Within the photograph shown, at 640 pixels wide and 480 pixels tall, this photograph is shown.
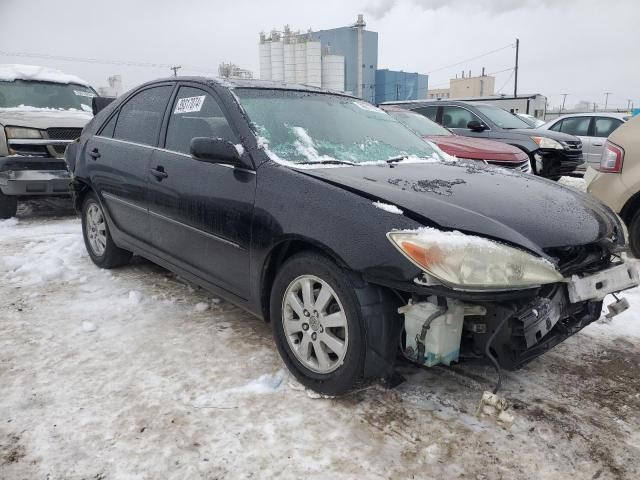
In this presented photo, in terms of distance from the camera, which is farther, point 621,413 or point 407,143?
point 407,143

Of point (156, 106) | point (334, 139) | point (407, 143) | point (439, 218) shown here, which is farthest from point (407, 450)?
point (156, 106)

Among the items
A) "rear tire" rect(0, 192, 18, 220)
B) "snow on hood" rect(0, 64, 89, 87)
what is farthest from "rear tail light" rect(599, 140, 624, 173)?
"snow on hood" rect(0, 64, 89, 87)

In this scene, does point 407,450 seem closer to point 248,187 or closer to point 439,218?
point 439,218

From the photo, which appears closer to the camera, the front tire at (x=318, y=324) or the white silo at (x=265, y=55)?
the front tire at (x=318, y=324)

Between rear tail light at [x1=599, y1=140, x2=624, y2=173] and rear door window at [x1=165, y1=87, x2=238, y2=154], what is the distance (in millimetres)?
3585

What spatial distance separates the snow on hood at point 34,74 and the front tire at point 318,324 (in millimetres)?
6754

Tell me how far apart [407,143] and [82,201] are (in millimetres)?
3064

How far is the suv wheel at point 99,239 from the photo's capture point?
173 inches

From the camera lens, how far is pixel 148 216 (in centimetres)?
365

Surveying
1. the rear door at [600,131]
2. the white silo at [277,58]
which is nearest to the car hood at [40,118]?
the rear door at [600,131]

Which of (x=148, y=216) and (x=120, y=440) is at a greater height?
(x=148, y=216)

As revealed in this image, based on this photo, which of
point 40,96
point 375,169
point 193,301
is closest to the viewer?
point 375,169

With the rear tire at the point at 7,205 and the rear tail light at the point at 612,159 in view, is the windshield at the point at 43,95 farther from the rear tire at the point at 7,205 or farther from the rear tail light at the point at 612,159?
the rear tail light at the point at 612,159

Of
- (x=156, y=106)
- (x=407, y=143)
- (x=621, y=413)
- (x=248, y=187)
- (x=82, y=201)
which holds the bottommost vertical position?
(x=621, y=413)
